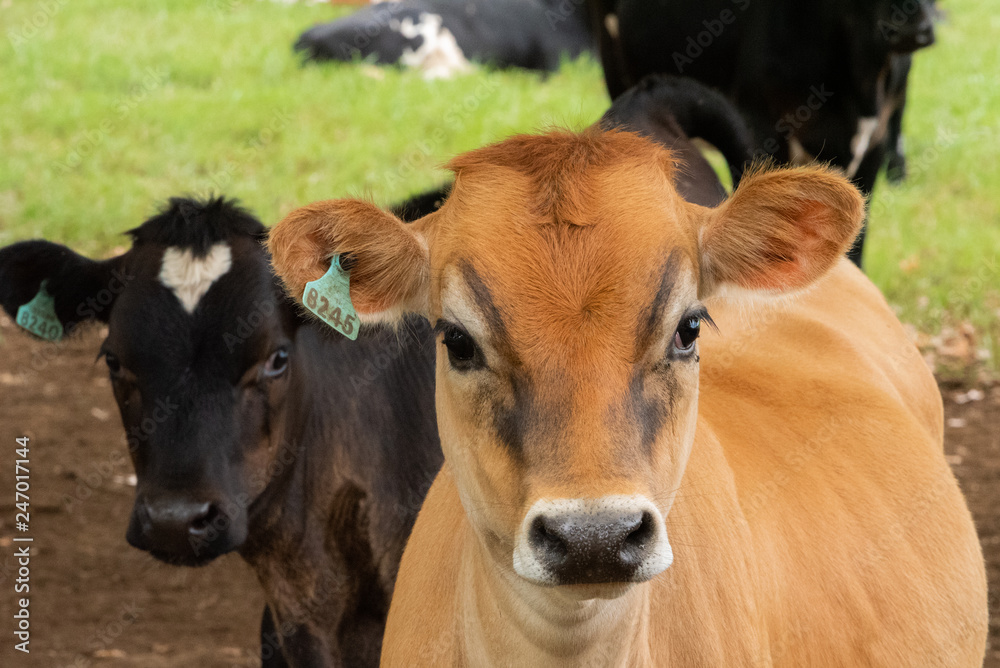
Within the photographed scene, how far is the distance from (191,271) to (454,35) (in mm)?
9373

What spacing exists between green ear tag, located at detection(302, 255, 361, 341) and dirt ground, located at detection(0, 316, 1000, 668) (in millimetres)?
1886

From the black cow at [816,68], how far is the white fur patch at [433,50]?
5545 millimetres

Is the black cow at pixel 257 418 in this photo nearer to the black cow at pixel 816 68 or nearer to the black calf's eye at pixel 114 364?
the black calf's eye at pixel 114 364

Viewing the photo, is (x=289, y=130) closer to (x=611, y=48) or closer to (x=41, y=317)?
(x=611, y=48)

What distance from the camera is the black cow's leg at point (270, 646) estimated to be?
387 cm

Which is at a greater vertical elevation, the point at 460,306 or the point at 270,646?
the point at 460,306

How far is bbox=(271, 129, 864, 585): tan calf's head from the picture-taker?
184 centimetres

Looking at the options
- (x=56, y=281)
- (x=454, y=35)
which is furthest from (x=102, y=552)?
(x=454, y=35)

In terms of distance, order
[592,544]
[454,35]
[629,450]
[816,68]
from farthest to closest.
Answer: [454,35] < [816,68] < [629,450] < [592,544]

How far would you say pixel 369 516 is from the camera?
363cm

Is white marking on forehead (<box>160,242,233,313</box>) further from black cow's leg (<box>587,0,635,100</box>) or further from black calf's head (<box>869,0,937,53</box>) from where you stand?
black cow's leg (<box>587,0,635,100</box>)

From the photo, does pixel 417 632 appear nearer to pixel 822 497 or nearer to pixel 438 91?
pixel 822 497

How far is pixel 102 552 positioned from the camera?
17.2 ft

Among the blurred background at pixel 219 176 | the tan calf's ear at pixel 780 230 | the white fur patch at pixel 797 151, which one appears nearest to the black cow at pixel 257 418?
the blurred background at pixel 219 176
